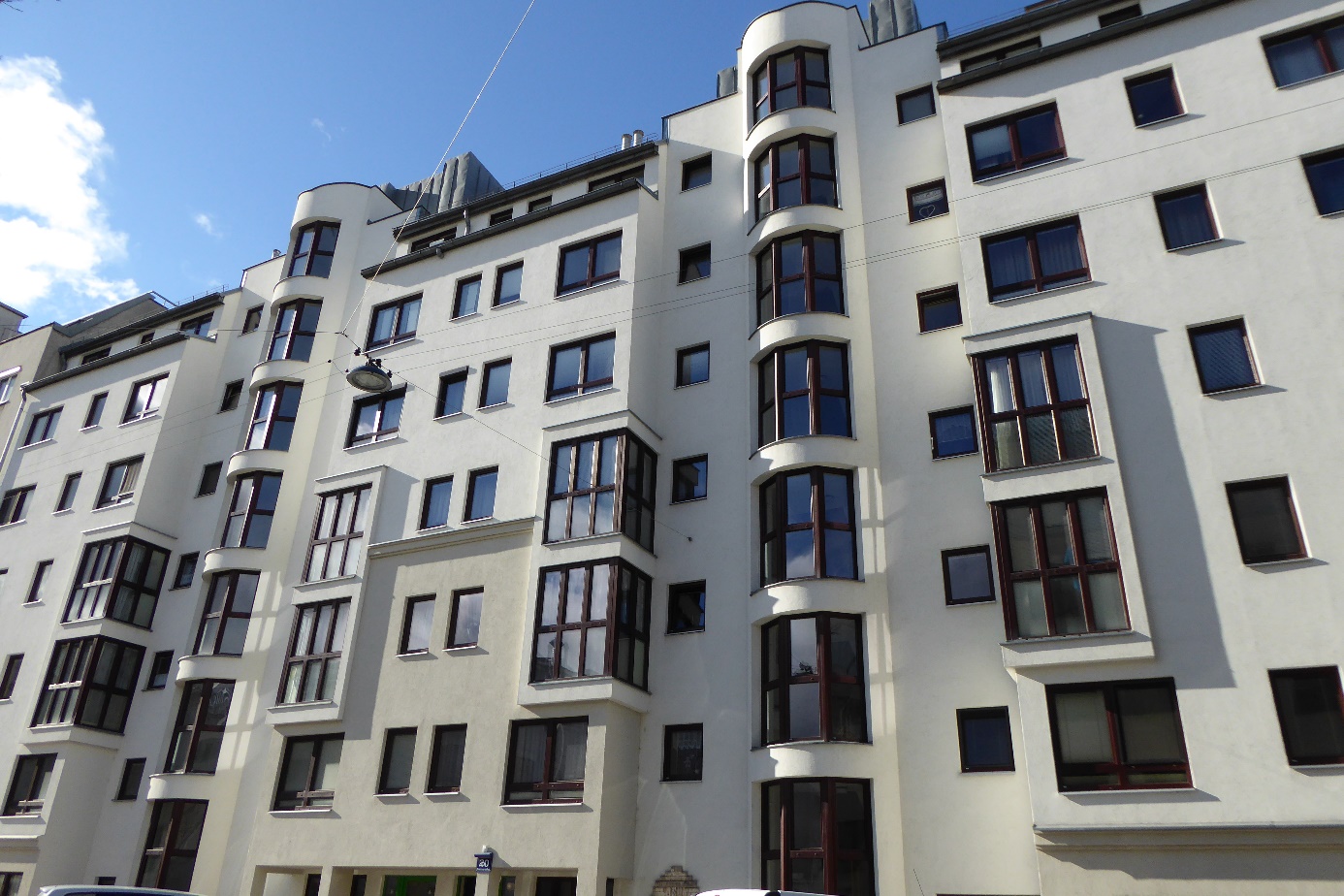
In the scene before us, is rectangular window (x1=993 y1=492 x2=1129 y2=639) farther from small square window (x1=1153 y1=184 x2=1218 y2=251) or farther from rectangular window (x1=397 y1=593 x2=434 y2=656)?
rectangular window (x1=397 y1=593 x2=434 y2=656)

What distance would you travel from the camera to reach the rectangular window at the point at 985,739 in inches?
719

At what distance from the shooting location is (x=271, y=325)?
33.2m

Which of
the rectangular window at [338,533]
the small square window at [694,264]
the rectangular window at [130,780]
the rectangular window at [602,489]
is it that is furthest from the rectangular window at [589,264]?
the rectangular window at [130,780]

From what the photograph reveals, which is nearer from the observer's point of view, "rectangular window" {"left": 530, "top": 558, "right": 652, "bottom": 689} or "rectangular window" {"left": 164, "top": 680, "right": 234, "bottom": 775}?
"rectangular window" {"left": 530, "top": 558, "right": 652, "bottom": 689}

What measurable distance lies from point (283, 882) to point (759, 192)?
21.8 m

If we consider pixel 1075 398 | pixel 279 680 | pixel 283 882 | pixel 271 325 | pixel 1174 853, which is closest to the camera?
pixel 1174 853

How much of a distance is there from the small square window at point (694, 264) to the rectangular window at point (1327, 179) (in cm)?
1404

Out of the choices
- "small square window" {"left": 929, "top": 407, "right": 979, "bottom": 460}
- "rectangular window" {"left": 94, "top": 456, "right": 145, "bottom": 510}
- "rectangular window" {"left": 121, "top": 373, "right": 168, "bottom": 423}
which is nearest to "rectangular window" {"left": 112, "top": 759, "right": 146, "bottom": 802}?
"rectangular window" {"left": 94, "top": 456, "right": 145, "bottom": 510}

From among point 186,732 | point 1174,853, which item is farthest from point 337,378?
point 1174,853

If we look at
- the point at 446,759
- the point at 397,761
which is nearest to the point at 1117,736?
the point at 446,759

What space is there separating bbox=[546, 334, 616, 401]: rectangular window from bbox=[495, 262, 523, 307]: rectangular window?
3108 mm

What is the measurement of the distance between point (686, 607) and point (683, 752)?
11.1ft

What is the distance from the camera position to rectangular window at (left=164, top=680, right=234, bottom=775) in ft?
85.8

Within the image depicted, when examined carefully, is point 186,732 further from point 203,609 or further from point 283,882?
point 283,882
